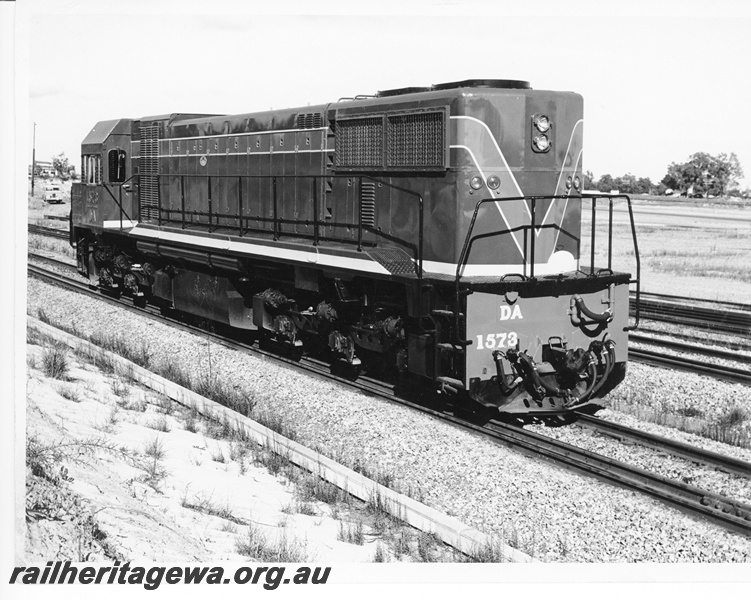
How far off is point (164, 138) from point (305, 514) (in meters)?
9.71

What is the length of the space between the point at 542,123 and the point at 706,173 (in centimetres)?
3159

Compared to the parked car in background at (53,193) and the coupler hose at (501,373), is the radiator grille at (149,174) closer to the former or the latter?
the coupler hose at (501,373)

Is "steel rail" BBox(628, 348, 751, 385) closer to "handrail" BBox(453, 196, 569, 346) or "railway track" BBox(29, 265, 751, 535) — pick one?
"railway track" BBox(29, 265, 751, 535)

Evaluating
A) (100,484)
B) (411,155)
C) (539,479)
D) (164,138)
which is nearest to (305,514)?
(100,484)

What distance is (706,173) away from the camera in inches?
1459

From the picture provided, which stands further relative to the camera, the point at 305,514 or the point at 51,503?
the point at 305,514

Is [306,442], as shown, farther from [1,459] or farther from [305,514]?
[1,459]

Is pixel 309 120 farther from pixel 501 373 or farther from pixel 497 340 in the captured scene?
pixel 501 373

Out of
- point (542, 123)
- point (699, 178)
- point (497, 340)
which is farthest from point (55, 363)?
point (699, 178)

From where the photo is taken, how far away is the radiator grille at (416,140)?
8414 millimetres

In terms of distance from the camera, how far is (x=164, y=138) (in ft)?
47.6

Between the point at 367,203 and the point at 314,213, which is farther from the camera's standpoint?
the point at 314,213

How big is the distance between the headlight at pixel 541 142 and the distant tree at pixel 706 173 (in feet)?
83.7

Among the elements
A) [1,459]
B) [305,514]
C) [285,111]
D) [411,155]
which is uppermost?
[285,111]
